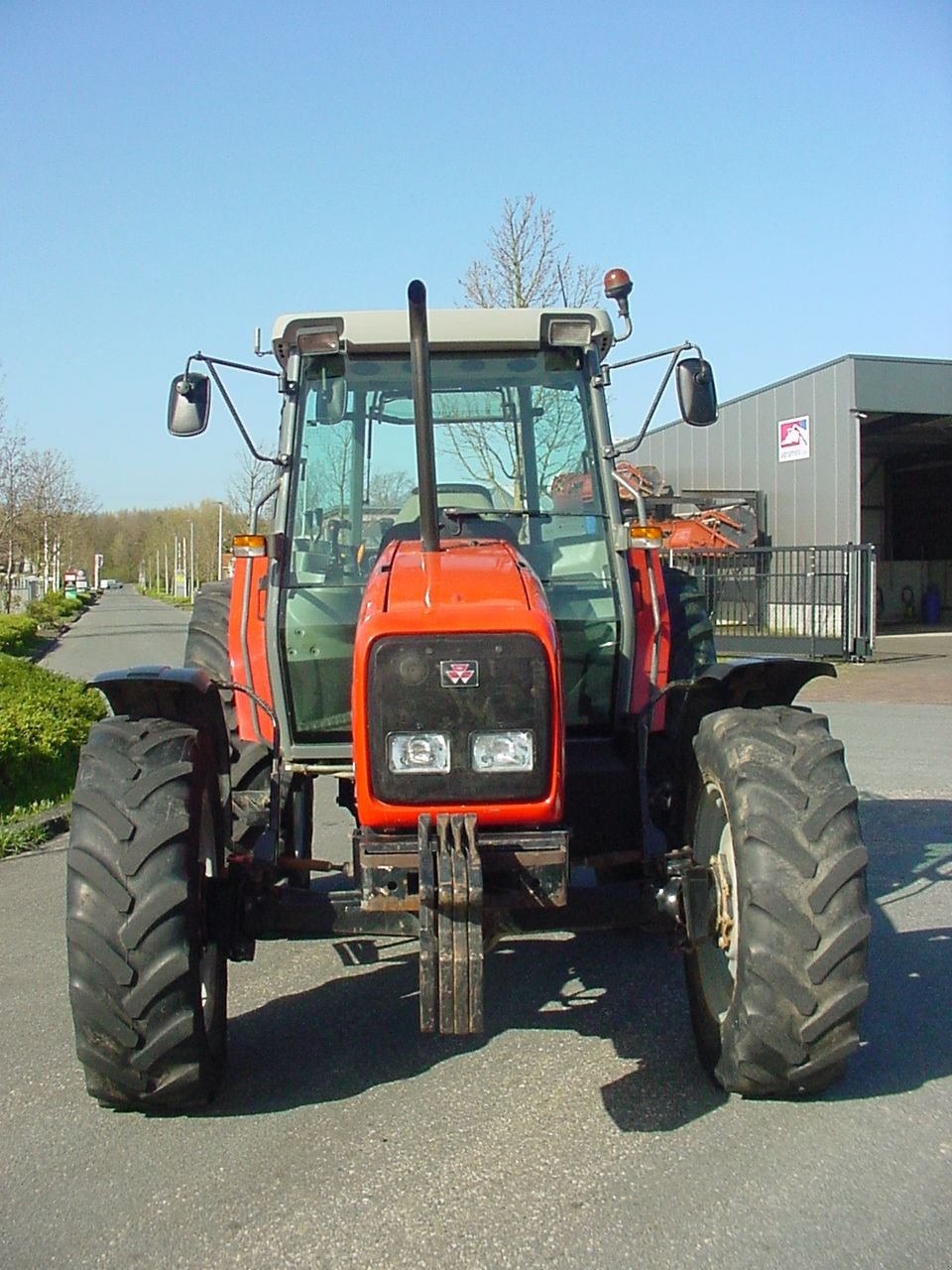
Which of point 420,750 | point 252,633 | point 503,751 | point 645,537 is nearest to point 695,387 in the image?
point 645,537

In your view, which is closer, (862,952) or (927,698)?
(862,952)

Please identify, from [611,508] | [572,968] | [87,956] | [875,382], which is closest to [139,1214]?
[87,956]

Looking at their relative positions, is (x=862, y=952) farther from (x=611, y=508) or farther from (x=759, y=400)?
(x=759, y=400)

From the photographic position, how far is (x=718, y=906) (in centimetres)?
409

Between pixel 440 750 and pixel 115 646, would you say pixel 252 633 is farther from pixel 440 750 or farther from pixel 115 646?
pixel 115 646

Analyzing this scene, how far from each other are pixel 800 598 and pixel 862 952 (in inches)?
877

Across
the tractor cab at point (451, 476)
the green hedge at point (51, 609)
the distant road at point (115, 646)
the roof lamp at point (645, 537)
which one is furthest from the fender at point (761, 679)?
the green hedge at point (51, 609)

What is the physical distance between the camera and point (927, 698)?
17.3 meters

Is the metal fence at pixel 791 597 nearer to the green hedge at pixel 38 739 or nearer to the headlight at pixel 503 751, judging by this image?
the green hedge at pixel 38 739

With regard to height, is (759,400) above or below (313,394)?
above

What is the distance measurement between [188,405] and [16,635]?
19646 mm

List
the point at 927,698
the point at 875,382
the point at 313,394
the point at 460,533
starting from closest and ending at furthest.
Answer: the point at 460,533 → the point at 313,394 → the point at 927,698 → the point at 875,382

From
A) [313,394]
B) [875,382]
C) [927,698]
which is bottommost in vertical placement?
[927,698]

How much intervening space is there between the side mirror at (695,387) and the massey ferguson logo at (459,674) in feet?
6.58
